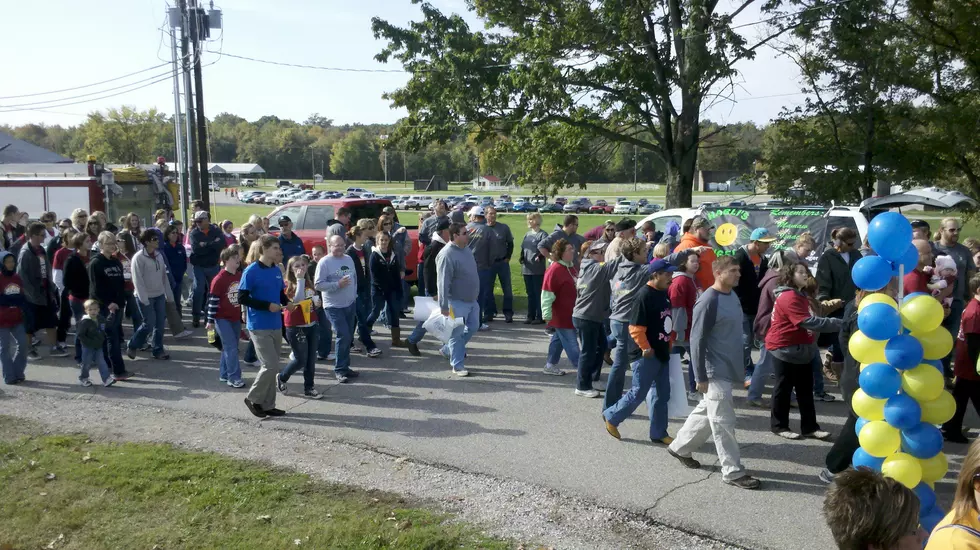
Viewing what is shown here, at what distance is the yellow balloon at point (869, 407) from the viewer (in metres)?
4.84

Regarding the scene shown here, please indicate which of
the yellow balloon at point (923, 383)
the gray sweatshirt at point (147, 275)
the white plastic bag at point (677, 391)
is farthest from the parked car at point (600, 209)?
the yellow balloon at point (923, 383)

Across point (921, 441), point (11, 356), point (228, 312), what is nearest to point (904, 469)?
point (921, 441)

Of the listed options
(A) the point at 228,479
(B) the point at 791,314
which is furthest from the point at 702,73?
(A) the point at 228,479

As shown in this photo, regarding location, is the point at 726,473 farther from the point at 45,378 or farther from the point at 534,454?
the point at 45,378

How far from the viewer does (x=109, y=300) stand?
28.9 feet

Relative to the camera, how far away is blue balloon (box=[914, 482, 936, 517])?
4578 mm

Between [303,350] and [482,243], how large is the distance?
4504 millimetres

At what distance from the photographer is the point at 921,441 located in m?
4.68

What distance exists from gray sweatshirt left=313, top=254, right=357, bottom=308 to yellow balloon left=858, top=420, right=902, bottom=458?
564 cm

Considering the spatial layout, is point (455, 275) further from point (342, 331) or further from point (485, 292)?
point (485, 292)

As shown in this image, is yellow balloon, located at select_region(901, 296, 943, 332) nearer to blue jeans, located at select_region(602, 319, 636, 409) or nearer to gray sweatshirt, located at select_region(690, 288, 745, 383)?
gray sweatshirt, located at select_region(690, 288, 745, 383)

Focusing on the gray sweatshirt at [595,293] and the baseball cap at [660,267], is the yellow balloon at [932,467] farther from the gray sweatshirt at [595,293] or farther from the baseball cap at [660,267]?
the gray sweatshirt at [595,293]

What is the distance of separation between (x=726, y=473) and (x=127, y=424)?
18.4ft

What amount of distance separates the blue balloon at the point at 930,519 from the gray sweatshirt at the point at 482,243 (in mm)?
8006
